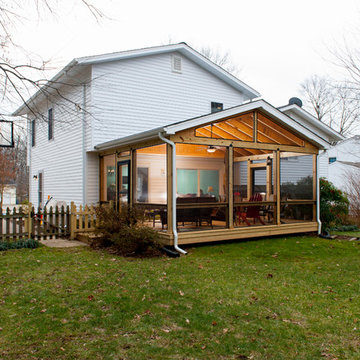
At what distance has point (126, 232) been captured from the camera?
8453mm

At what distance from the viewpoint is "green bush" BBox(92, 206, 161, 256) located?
8.35m

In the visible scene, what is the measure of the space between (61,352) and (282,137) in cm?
925

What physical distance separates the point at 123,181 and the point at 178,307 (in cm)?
686

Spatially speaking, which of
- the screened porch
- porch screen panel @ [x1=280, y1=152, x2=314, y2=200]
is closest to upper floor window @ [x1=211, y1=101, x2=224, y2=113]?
the screened porch

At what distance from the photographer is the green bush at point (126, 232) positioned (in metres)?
8.35

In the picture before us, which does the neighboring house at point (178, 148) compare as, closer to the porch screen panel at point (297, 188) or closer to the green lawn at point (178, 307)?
the porch screen panel at point (297, 188)

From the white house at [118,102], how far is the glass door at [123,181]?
0.67 m

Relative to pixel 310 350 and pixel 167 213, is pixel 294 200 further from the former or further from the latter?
pixel 310 350

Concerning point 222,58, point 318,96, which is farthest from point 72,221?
point 318,96

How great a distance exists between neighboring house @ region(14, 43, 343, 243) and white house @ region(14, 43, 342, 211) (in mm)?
38

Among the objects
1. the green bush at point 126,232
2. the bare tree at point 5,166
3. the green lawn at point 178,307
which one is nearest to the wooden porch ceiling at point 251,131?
the green bush at point 126,232

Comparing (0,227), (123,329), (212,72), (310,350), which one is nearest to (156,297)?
(123,329)

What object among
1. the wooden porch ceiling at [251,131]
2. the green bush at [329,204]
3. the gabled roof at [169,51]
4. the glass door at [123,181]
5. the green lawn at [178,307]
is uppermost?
the gabled roof at [169,51]

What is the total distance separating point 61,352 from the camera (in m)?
3.69
